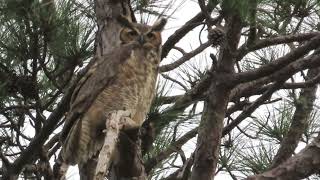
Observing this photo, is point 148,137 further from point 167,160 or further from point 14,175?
point 14,175

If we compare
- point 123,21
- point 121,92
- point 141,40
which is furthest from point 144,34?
point 121,92

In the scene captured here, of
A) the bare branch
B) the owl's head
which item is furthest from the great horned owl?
the bare branch

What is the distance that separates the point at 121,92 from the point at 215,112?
2.25 feet

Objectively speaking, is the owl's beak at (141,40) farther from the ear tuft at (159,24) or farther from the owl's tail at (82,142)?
the owl's tail at (82,142)

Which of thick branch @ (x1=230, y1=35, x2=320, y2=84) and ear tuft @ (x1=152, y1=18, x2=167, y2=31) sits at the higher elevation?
ear tuft @ (x1=152, y1=18, x2=167, y2=31)

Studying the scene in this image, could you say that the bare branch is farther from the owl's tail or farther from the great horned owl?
the owl's tail

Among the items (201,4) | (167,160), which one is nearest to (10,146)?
(167,160)

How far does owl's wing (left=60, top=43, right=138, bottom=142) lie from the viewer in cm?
286

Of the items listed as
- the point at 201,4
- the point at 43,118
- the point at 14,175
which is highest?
the point at 201,4

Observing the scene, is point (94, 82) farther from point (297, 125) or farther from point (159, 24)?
point (297, 125)

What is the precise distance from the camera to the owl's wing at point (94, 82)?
286 cm

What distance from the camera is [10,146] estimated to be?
3277mm

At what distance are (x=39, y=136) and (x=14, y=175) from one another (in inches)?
8.8

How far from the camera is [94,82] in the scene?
2945mm
